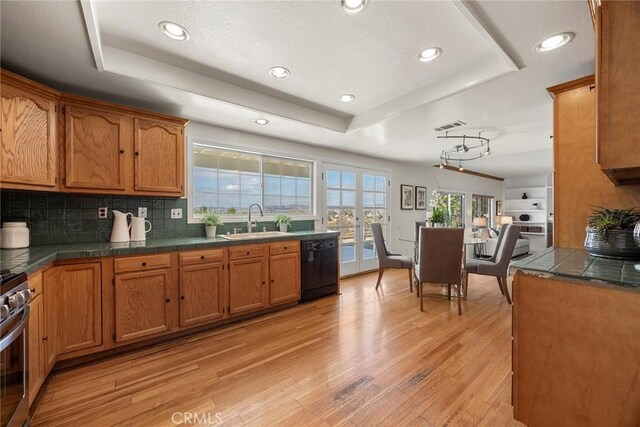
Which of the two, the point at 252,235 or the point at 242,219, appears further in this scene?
the point at 242,219

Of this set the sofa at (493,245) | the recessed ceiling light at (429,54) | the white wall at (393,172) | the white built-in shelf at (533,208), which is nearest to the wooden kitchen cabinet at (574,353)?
the recessed ceiling light at (429,54)

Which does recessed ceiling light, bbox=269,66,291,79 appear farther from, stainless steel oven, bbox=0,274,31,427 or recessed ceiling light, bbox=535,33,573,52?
stainless steel oven, bbox=0,274,31,427

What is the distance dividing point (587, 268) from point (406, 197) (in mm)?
4729

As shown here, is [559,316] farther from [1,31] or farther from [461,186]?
[461,186]

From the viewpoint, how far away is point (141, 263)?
7.47ft

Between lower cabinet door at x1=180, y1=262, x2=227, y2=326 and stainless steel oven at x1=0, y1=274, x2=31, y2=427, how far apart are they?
113 centimetres

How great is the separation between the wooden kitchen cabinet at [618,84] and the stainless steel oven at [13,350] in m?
2.64

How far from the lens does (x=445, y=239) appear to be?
3.08 meters

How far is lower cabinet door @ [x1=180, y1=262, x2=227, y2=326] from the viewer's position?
249cm

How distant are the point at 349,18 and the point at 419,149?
3.36 m

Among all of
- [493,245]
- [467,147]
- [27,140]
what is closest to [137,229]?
[27,140]

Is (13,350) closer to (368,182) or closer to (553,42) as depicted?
(553,42)

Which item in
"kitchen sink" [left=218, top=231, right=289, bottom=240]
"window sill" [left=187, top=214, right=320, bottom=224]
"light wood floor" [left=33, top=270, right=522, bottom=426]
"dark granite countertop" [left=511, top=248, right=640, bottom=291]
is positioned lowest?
"light wood floor" [left=33, top=270, right=522, bottom=426]

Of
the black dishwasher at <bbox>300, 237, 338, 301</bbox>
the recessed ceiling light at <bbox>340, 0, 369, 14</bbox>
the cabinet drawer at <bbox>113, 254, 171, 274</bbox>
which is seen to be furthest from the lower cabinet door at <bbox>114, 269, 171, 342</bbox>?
the recessed ceiling light at <bbox>340, 0, 369, 14</bbox>
